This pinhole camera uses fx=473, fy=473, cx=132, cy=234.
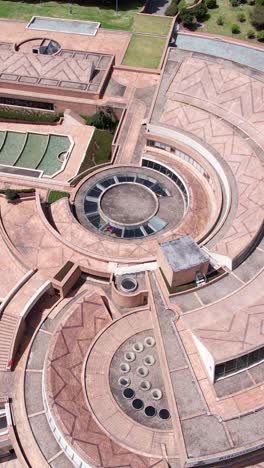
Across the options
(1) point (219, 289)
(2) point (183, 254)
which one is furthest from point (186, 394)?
(2) point (183, 254)

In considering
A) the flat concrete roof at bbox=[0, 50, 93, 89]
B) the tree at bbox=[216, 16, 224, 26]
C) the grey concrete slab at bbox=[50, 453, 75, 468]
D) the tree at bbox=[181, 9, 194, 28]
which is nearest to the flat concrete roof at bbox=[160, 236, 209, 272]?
the grey concrete slab at bbox=[50, 453, 75, 468]

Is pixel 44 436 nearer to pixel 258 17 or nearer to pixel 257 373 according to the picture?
pixel 257 373

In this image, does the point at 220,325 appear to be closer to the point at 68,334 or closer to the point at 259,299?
the point at 259,299

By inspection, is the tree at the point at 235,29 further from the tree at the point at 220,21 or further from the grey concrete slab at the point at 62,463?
the grey concrete slab at the point at 62,463

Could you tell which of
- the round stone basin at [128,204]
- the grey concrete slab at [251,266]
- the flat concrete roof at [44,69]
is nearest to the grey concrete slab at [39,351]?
the round stone basin at [128,204]

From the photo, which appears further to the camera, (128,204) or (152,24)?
(152,24)
